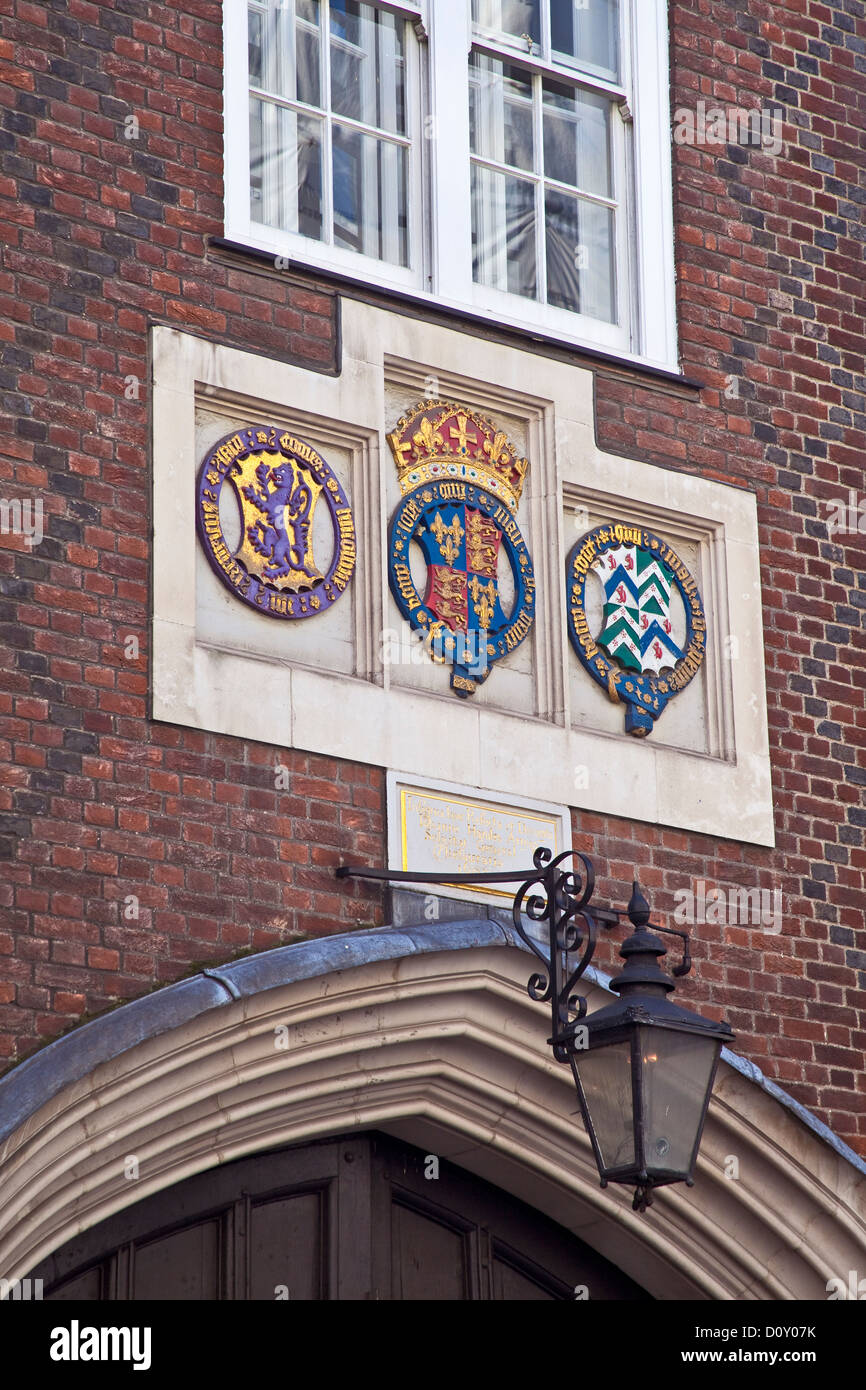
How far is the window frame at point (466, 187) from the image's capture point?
26.2 feet

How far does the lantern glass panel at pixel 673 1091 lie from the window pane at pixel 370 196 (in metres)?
3.07

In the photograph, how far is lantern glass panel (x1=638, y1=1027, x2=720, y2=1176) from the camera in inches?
241

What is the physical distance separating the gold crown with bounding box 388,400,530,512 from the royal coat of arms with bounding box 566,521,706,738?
0.32 meters

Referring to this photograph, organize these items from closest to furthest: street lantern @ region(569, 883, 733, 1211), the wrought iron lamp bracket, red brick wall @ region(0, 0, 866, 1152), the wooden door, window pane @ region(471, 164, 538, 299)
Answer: street lantern @ region(569, 883, 733, 1211), the wrought iron lamp bracket, red brick wall @ region(0, 0, 866, 1152), the wooden door, window pane @ region(471, 164, 538, 299)

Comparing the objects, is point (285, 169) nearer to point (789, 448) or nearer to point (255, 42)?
point (255, 42)

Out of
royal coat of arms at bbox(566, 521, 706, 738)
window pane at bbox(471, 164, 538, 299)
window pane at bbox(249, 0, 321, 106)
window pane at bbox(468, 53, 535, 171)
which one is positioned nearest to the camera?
window pane at bbox(249, 0, 321, 106)

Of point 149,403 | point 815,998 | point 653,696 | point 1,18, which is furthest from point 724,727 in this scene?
point 1,18

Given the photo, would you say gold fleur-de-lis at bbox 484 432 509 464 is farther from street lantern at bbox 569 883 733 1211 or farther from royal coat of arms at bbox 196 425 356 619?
street lantern at bbox 569 883 733 1211

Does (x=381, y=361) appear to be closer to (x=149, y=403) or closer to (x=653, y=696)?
(x=149, y=403)

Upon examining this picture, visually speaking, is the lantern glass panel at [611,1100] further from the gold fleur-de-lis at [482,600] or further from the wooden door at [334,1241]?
the gold fleur-de-lis at [482,600]

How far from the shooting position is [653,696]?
27.2 feet

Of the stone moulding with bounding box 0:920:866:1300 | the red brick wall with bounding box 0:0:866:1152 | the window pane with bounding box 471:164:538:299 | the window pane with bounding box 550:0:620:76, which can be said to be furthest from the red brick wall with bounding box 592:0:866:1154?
the window pane with bounding box 471:164:538:299

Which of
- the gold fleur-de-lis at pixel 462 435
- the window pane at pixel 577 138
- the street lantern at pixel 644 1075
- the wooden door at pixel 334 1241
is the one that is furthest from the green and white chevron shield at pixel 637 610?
the street lantern at pixel 644 1075

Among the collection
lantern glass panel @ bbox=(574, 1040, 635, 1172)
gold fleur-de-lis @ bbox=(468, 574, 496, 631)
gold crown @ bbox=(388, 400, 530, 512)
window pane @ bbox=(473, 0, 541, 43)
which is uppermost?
window pane @ bbox=(473, 0, 541, 43)
